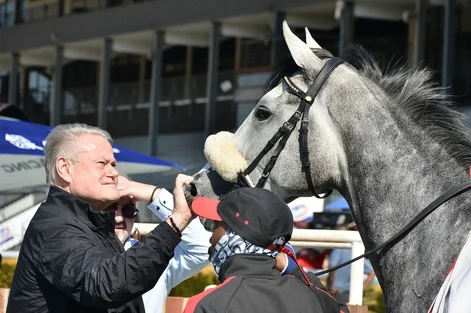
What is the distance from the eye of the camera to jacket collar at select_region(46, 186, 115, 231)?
3.19 meters

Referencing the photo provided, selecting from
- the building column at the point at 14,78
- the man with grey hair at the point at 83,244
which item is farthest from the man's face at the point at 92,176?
the building column at the point at 14,78

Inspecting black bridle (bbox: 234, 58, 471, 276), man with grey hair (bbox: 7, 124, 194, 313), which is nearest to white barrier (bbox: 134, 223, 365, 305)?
black bridle (bbox: 234, 58, 471, 276)

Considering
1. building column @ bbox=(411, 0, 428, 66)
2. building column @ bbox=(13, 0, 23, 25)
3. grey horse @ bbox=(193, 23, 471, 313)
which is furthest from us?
building column @ bbox=(13, 0, 23, 25)

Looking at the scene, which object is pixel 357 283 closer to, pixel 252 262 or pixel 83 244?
pixel 83 244

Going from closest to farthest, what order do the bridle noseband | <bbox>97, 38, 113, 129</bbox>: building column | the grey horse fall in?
the grey horse < the bridle noseband < <bbox>97, 38, 113, 129</bbox>: building column

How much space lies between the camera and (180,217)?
298 cm

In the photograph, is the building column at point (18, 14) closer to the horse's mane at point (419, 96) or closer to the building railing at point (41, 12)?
the building railing at point (41, 12)

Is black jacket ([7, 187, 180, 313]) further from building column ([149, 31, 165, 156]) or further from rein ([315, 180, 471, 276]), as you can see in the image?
building column ([149, 31, 165, 156])

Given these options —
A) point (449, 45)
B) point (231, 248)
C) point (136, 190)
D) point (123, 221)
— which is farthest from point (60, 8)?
point (231, 248)

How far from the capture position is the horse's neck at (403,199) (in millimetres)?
3279

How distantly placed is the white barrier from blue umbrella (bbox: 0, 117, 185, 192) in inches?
130

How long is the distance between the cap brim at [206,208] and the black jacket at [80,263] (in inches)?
6.2

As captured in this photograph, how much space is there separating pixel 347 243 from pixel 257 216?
76.8 inches

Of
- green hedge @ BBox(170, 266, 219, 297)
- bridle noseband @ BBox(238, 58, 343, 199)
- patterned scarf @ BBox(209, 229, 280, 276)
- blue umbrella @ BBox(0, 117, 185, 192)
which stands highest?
bridle noseband @ BBox(238, 58, 343, 199)
